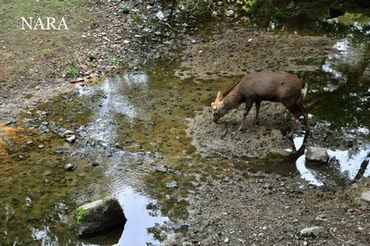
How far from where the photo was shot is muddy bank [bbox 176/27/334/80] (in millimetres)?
12625

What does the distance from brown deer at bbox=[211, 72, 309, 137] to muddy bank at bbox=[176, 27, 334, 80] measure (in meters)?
2.29

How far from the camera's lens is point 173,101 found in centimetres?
1130

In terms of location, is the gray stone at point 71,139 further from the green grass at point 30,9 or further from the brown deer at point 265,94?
the green grass at point 30,9

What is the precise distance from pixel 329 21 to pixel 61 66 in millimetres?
8275

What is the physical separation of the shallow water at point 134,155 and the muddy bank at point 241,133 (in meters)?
0.24

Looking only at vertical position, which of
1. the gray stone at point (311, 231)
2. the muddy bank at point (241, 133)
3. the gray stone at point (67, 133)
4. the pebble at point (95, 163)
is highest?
the gray stone at point (311, 231)

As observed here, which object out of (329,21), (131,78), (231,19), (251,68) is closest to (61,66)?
(131,78)

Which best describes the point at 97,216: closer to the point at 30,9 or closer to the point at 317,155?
the point at 317,155

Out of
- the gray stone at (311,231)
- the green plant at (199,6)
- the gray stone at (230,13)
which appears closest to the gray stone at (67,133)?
the gray stone at (311,231)

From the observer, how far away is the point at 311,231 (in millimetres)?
6711

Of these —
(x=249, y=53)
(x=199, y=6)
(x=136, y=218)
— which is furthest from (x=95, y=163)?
(x=199, y=6)

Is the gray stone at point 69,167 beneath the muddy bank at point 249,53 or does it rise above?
beneath

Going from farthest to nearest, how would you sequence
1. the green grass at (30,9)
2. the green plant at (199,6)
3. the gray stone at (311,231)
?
the green plant at (199,6)
the green grass at (30,9)
the gray stone at (311,231)

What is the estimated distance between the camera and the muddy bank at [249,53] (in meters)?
12.6
